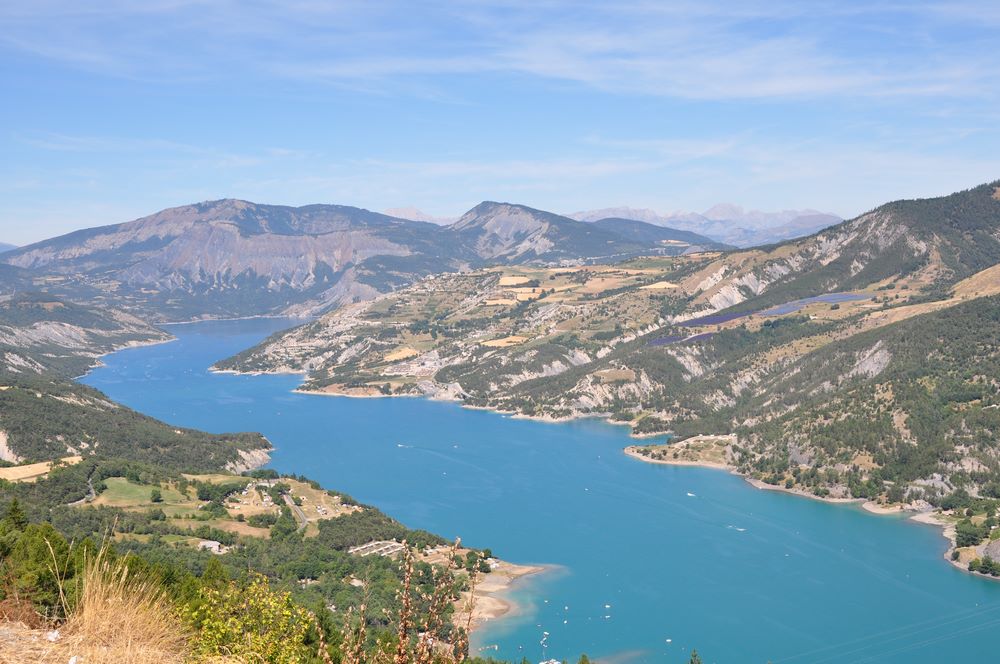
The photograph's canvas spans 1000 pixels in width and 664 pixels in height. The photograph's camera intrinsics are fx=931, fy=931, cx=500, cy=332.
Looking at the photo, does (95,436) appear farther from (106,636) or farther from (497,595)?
(106,636)

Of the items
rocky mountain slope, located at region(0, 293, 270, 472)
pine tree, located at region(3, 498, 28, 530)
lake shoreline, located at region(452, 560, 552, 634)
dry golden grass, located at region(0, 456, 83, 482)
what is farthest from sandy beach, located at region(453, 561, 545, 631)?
rocky mountain slope, located at region(0, 293, 270, 472)

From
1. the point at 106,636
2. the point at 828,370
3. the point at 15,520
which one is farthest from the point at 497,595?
the point at 828,370

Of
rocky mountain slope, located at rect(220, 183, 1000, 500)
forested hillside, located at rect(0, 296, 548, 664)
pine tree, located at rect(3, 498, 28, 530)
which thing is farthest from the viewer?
rocky mountain slope, located at rect(220, 183, 1000, 500)

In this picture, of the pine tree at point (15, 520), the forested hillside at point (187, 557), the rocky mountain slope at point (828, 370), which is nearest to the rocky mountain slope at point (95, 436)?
the forested hillside at point (187, 557)

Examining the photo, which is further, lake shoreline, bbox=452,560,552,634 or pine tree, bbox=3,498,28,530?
lake shoreline, bbox=452,560,552,634

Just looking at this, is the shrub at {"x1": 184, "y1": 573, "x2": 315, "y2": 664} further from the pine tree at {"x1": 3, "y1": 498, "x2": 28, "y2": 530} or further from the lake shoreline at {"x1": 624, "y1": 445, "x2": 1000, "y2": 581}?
the lake shoreline at {"x1": 624, "y1": 445, "x2": 1000, "y2": 581}

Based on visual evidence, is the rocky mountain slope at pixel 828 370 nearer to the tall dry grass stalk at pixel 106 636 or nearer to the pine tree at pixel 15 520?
the pine tree at pixel 15 520
